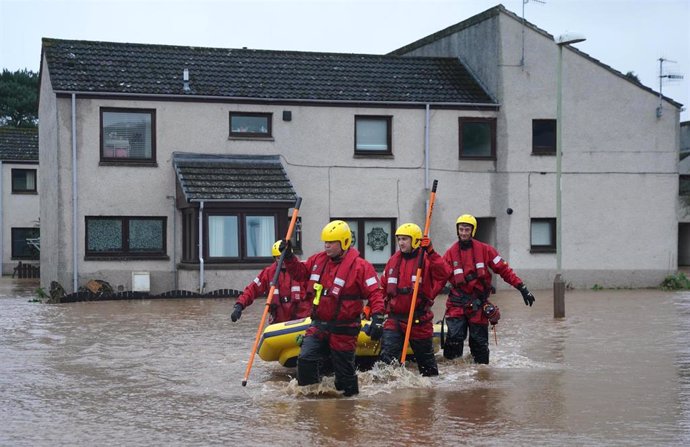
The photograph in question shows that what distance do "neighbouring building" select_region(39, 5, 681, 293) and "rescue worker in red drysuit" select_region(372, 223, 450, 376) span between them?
1324 cm

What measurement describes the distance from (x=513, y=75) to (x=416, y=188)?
4252mm

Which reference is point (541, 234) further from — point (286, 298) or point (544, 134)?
point (286, 298)

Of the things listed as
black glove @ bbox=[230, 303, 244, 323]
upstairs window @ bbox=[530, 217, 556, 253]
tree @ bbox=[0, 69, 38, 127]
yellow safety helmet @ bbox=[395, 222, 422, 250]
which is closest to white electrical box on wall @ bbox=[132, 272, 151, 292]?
upstairs window @ bbox=[530, 217, 556, 253]

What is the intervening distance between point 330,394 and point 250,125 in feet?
55.8

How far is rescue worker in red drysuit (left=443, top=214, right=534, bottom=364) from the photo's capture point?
13394 mm

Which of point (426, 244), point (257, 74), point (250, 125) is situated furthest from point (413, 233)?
point (257, 74)

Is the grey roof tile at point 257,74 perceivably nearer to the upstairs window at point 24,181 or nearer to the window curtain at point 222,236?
the window curtain at point 222,236

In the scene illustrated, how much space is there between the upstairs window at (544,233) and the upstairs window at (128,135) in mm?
10838

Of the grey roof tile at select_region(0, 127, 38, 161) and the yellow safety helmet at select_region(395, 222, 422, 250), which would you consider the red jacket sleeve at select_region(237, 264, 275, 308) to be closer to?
the yellow safety helmet at select_region(395, 222, 422, 250)

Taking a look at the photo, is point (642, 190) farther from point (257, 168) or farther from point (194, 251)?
point (194, 251)

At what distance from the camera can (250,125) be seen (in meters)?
27.4

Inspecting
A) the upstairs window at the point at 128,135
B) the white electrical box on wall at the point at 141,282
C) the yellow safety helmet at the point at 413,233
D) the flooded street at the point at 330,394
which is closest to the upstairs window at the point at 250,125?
the upstairs window at the point at 128,135

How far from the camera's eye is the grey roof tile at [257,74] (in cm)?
2636

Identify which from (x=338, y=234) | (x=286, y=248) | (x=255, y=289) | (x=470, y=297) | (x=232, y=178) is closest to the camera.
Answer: (x=338, y=234)
